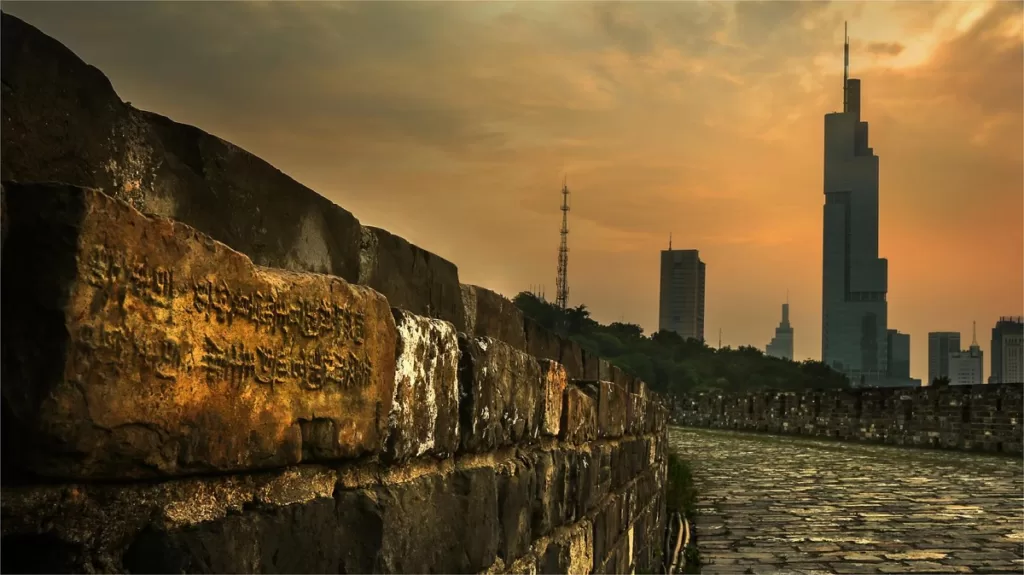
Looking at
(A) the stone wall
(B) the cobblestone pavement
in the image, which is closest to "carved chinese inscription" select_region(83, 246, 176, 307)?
(B) the cobblestone pavement

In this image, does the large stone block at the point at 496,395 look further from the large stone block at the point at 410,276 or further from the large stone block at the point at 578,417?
the large stone block at the point at 578,417

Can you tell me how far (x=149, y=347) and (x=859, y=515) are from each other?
371 inches

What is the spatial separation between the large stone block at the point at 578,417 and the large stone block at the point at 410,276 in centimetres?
112

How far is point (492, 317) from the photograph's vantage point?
335 centimetres

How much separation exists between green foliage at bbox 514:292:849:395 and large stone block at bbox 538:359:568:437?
53.4m

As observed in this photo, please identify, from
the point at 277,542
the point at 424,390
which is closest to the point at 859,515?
the point at 424,390

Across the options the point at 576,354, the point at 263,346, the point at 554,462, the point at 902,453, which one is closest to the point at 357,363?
the point at 263,346

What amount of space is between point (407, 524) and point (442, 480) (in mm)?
285

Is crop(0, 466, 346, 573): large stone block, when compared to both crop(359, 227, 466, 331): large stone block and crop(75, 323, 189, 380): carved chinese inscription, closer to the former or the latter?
crop(75, 323, 189, 380): carved chinese inscription

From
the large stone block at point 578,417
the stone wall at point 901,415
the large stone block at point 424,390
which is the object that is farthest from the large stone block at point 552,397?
the stone wall at point 901,415

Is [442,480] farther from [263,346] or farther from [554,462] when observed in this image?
[554,462]

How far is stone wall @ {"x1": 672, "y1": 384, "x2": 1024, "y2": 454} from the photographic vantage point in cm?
1969

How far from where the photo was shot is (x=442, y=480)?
251 cm

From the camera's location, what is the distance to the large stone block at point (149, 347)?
4.17 feet
